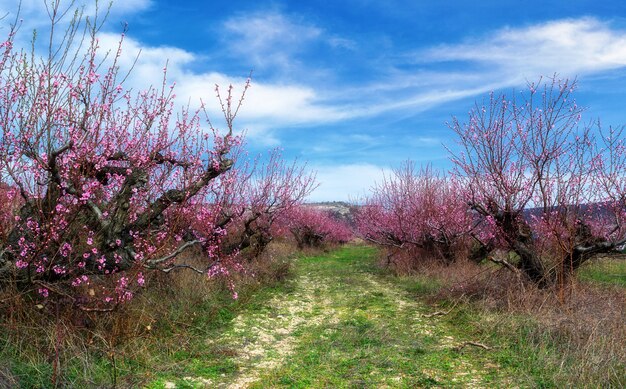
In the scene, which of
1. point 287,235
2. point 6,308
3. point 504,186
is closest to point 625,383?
point 504,186

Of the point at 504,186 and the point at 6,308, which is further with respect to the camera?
the point at 504,186

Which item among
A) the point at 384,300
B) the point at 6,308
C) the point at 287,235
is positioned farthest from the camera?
the point at 287,235

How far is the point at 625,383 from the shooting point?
17.0ft

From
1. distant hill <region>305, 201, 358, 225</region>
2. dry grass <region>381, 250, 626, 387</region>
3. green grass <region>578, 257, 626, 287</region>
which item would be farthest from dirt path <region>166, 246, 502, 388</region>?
distant hill <region>305, 201, 358, 225</region>

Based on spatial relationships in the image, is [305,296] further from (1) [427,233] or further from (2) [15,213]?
(2) [15,213]

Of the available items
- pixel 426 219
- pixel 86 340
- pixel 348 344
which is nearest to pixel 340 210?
pixel 426 219

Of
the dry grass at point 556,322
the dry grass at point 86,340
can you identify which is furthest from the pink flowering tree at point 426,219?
the dry grass at point 86,340

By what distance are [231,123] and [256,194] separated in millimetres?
8803

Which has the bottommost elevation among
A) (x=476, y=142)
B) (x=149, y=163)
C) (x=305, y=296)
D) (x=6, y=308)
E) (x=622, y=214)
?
(x=305, y=296)

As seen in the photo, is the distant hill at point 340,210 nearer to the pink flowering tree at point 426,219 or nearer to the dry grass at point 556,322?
the pink flowering tree at point 426,219

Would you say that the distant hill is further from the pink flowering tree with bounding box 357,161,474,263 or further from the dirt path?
the dirt path

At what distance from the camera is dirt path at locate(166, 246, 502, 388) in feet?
19.9

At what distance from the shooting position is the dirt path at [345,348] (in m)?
6.07

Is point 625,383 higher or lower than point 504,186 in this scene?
lower
